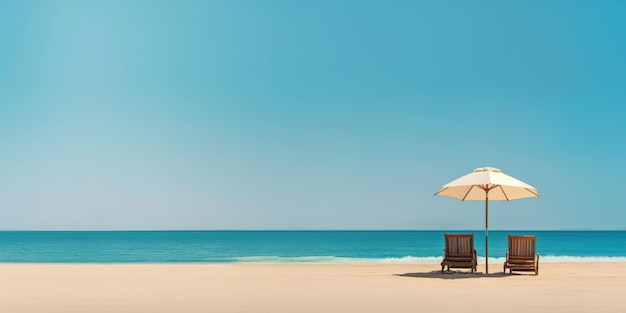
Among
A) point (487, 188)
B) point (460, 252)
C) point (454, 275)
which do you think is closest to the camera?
point (460, 252)

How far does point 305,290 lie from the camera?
10875mm

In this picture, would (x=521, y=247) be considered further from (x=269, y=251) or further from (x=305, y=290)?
(x=269, y=251)

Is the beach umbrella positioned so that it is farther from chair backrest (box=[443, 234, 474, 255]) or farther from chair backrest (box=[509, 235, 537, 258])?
chair backrest (box=[509, 235, 537, 258])

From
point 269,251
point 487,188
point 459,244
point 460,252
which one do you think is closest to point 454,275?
point 460,252

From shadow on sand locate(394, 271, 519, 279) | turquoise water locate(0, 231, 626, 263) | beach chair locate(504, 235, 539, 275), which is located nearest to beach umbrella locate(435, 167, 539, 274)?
shadow on sand locate(394, 271, 519, 279)

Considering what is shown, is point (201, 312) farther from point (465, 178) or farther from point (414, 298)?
point (465, 178)

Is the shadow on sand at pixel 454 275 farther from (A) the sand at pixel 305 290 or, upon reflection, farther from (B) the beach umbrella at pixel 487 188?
(B) the beach umbrella at pixel 487 188

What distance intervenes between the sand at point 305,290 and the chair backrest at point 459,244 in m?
0.47

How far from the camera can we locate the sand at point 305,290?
8953 mm

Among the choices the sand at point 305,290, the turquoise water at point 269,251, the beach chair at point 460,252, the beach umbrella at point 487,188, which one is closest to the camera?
the sand at point 305,290

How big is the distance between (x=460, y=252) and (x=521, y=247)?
3.68ft

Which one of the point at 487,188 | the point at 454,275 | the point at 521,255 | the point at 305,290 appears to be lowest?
the point at 305,290

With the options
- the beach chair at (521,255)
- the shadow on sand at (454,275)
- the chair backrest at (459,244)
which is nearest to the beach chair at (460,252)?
the chair backrest at (459,244)

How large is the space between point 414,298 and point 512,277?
411 cm
